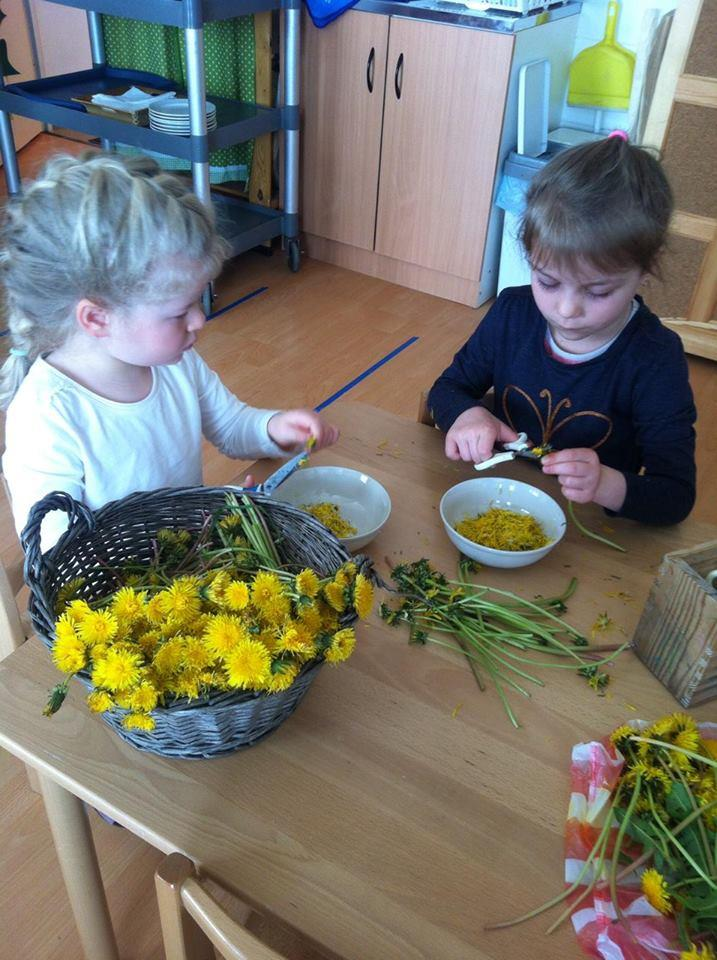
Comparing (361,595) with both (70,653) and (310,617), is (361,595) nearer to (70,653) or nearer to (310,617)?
(310,617)

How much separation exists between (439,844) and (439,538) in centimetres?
42

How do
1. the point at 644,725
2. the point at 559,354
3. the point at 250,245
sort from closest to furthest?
the point at 644,725 → the point at 559,354 → the point at 250,245

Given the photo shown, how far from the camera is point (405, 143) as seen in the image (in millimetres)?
2998

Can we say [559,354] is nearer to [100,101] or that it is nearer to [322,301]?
[322,301]

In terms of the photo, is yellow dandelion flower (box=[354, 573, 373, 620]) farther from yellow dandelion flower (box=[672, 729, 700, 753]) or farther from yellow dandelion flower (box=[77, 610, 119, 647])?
yellow dandelion flower (box=[672, 729, 700, 753])

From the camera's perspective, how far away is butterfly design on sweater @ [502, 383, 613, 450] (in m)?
1.31

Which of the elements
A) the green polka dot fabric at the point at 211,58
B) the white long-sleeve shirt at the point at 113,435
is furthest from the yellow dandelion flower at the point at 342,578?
the green polka dot fabric at the point at 211,58

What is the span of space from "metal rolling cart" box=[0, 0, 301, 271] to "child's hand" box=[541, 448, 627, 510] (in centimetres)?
192

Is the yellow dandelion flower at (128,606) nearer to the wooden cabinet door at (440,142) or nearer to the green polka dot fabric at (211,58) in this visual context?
the wooden cabinet door at (440,142)

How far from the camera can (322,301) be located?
10.5 ft

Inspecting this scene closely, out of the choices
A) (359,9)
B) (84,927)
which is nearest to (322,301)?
(359,9)

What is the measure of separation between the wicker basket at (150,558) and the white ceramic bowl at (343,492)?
210 millimetres

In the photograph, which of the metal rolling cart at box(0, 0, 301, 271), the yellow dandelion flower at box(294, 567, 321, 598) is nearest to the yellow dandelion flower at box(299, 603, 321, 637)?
the yellow dandelion flower at box(294, 567, 321, 598)

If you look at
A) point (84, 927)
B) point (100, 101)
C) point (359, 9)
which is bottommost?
point (84, 927)
